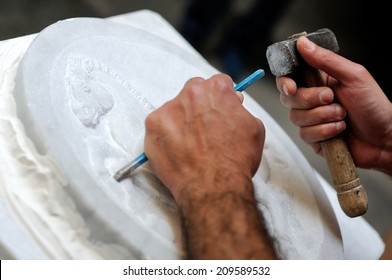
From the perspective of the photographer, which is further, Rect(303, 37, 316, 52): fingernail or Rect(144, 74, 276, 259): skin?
Rect(303, 37, 316, 52): fingernail

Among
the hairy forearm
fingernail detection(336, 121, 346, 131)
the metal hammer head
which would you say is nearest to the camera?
the hairy forearm

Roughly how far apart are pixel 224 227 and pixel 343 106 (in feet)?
1.49

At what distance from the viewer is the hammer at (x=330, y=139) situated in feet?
2.80

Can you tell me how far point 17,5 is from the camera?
204cm

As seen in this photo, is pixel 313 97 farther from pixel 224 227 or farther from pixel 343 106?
pixel 224 227

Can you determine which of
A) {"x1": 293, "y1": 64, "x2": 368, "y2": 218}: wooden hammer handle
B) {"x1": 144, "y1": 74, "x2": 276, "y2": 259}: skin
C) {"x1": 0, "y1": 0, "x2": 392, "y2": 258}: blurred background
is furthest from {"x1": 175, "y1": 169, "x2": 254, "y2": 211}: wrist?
{"x1": 0, "y1": 0, "x2": 392, "y2": 258}: blurred background

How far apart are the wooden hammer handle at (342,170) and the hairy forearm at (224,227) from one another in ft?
0.84

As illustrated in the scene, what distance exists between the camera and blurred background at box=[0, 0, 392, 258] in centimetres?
204

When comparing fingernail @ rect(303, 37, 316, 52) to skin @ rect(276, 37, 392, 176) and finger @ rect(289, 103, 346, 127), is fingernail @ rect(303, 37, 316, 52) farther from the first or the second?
finger @ rect(289, 103, 346, 127)

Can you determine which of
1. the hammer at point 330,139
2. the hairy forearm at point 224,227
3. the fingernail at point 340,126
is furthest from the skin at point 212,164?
the fingernail at point 340,126

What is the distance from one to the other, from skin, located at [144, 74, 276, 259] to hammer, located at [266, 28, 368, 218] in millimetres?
111

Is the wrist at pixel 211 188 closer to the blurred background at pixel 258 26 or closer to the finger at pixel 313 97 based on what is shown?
the finger at pixel 313 97
